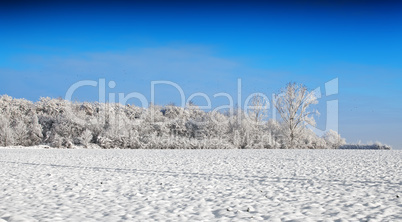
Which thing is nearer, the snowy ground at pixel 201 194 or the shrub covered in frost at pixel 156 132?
the snowy ground at pixel 201 194

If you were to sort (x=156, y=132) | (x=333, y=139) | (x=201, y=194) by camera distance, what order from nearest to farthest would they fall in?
(x=201, y=194), (x=156, y=132), (x=333, y=139)

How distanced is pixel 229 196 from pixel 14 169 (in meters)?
7.91

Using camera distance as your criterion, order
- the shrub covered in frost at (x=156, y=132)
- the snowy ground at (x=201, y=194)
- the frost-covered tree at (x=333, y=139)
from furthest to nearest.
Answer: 1. the frost-covered tree at (x=333, y=139)
2. the shrub covered in frost at (x=156, y=132)
3. the snowy ground at (x=201, y=194)

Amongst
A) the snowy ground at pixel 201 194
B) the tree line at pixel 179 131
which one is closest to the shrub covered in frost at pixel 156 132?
the tree line at pixel 179 131

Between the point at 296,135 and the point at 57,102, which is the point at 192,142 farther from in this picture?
the point at 57,102

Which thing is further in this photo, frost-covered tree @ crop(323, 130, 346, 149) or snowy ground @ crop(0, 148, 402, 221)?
frost-covered tree @ crop(323, 130, 346, 149)

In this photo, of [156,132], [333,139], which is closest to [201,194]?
[156,132]

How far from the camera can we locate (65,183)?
8719mm

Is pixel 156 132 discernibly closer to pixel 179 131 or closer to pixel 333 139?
pixel 179 131

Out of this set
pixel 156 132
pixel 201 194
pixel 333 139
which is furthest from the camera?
pixel 333 139

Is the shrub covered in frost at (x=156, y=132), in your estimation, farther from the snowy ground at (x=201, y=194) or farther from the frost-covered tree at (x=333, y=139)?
the snowy ground at (x=201, y=194)

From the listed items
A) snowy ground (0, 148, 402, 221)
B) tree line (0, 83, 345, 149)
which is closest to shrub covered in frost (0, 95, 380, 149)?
tree line (0, 83, 345, 149)

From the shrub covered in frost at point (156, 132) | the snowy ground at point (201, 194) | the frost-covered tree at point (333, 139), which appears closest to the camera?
the snowy ground at point (201, 194)

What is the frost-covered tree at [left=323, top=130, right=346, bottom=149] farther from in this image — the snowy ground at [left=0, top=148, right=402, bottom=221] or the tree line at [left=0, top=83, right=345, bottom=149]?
the snowy ground at [left=0, top=148, right=402, bottom=221]
